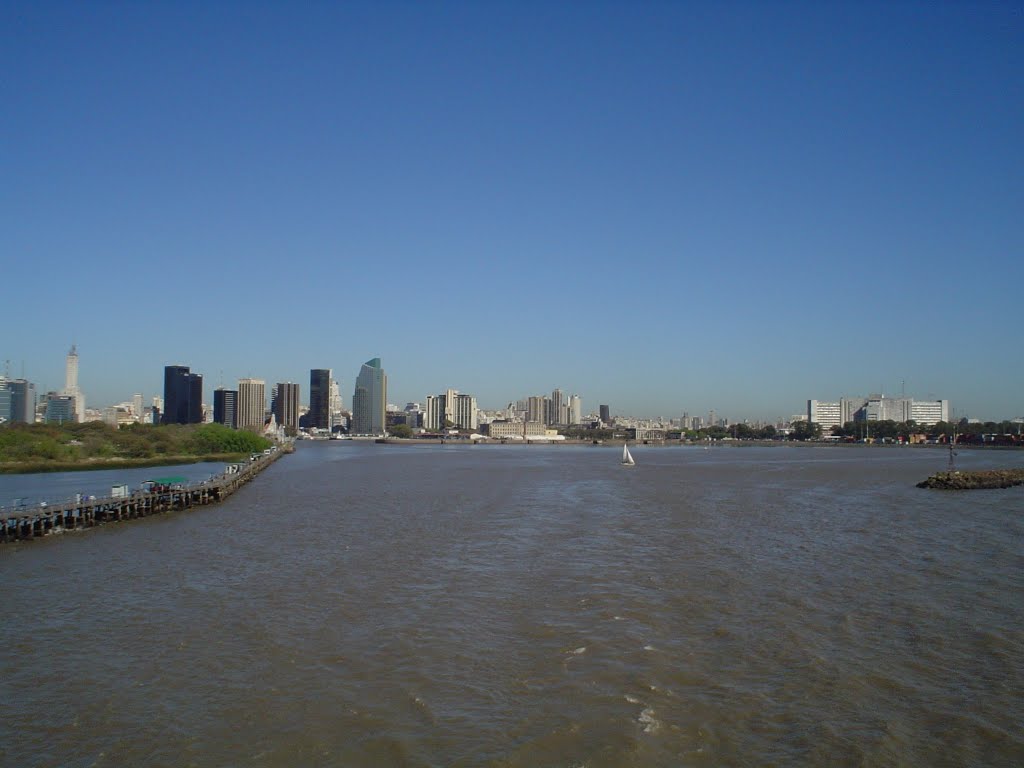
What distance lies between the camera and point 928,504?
3381 centimetres

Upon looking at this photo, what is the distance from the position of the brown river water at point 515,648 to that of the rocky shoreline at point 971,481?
2073 centimetres

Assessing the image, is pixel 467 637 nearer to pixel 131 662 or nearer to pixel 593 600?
pixel 593 600

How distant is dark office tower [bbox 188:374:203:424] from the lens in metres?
193

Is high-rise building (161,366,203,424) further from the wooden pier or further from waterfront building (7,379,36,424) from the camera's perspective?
the wooden pier

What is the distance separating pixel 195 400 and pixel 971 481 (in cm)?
18456

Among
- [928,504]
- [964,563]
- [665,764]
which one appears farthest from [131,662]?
[928,504]

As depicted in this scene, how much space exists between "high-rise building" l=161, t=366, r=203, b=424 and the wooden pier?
16554 centimetres

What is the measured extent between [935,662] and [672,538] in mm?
11793

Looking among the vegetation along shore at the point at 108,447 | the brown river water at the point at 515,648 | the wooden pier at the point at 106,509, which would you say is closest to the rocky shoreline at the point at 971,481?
the brown river water at the point at 515,648

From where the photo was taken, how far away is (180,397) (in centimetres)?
19238

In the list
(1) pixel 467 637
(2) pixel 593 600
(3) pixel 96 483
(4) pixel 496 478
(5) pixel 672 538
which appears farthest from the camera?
(4) pixel 496 478

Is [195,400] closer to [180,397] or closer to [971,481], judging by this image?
[180,397]

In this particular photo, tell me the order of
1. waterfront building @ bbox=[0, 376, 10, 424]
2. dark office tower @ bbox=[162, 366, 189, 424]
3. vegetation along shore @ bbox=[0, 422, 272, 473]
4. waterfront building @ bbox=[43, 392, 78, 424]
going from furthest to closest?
1. dark office tower @ bbox=[162, 366, 189, 424]
2. waterfront building @ bbox=[43, 392, 78, 424]
3. waterfront building @ bbox=[0, 376, 10, 424]
4. vegetation along shore @ bbox=[0, 422, 272, 473]

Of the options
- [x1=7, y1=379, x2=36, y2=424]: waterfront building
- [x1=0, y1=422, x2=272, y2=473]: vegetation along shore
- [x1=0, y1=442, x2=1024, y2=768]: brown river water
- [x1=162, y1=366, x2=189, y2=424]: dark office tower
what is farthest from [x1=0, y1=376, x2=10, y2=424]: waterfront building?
[x1=0, y1=442, x2=1024, y2=768]: brown river water
